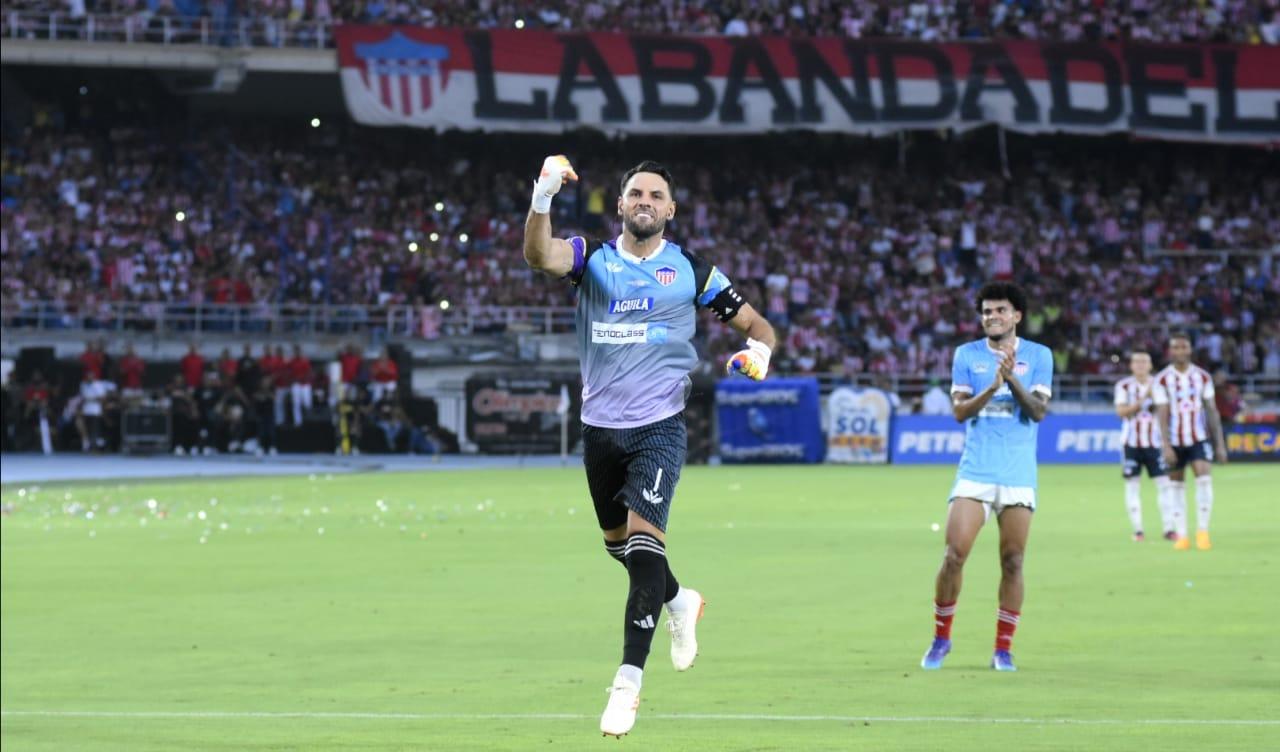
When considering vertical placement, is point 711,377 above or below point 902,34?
below

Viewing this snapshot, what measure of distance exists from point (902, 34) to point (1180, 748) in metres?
47.0

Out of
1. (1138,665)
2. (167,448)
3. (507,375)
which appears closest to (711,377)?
(507,375)

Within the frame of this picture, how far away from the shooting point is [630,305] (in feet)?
29.5

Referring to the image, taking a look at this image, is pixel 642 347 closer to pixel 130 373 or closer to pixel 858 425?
pixel 858 425

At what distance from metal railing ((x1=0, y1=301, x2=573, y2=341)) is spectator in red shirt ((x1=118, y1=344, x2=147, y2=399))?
6.63 feet

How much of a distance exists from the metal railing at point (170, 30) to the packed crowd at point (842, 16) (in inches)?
22.3

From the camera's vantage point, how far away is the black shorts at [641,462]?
8.97 metres

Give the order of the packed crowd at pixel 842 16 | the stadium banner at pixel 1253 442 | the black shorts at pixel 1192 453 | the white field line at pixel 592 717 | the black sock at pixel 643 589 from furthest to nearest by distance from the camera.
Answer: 1. the packed crowd at pixel 842 16
2. the stadium banner at pixel 1253 442
3. the black shorts at pixel 1192 453
4. the white field line at pixel 592 717
5. the black sock at pixel 643 589

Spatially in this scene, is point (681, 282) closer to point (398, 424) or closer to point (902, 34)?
point (398, 424)

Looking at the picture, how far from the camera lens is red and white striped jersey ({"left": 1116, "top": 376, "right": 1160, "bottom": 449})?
24.1 m

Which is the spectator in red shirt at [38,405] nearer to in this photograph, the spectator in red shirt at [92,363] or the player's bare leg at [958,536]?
the spectator in red shirt at [92,363]

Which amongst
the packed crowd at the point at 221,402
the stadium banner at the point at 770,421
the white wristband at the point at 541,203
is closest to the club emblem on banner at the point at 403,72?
the packed crowd at the point at 221,402

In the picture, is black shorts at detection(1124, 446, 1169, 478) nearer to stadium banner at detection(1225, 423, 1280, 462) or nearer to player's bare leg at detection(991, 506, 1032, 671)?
player's bare leg at detection(991, 506, 1032, 671)

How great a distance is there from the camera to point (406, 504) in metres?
31.2
